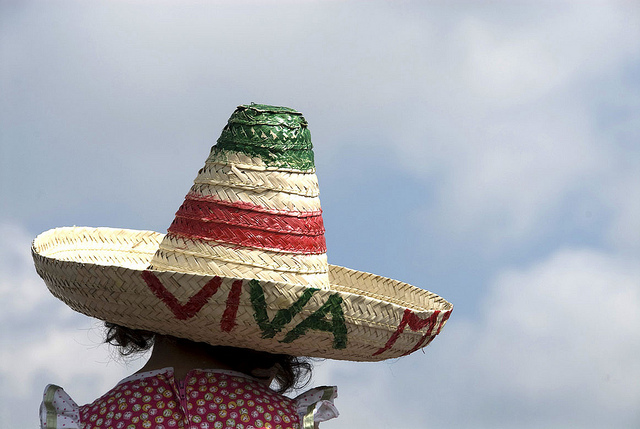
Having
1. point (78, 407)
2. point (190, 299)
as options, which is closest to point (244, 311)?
point (190, 299)

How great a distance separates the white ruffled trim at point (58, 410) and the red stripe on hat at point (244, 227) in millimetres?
718

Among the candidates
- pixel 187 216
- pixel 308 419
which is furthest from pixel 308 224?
pixel 308 419

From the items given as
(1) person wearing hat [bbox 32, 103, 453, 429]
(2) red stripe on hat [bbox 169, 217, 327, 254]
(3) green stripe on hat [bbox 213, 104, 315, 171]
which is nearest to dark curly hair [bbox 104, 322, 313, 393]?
(1) person wearing hat [bbox 32, 103, 453, 429]

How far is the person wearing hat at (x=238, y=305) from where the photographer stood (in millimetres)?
3260

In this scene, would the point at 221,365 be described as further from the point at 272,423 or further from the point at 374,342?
the point at 374,342

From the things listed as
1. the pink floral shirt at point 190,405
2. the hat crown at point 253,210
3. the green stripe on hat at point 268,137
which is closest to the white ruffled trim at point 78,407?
the pink floral shirt at point 190,405

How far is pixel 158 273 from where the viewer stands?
321 cm

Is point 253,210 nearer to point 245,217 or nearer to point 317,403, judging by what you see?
point 245,217

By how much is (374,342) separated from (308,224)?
546 millimetres

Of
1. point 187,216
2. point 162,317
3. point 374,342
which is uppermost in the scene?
point 187,216

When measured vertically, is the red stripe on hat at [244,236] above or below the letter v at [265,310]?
above

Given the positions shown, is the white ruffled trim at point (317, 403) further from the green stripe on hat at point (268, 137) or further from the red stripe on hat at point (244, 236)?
the green stripe on hat at point (268, 137)

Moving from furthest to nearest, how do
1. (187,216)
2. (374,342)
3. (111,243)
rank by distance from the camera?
1. (111,243)
2. (187,216)
3. (374,342)

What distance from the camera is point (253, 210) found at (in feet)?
12.1
